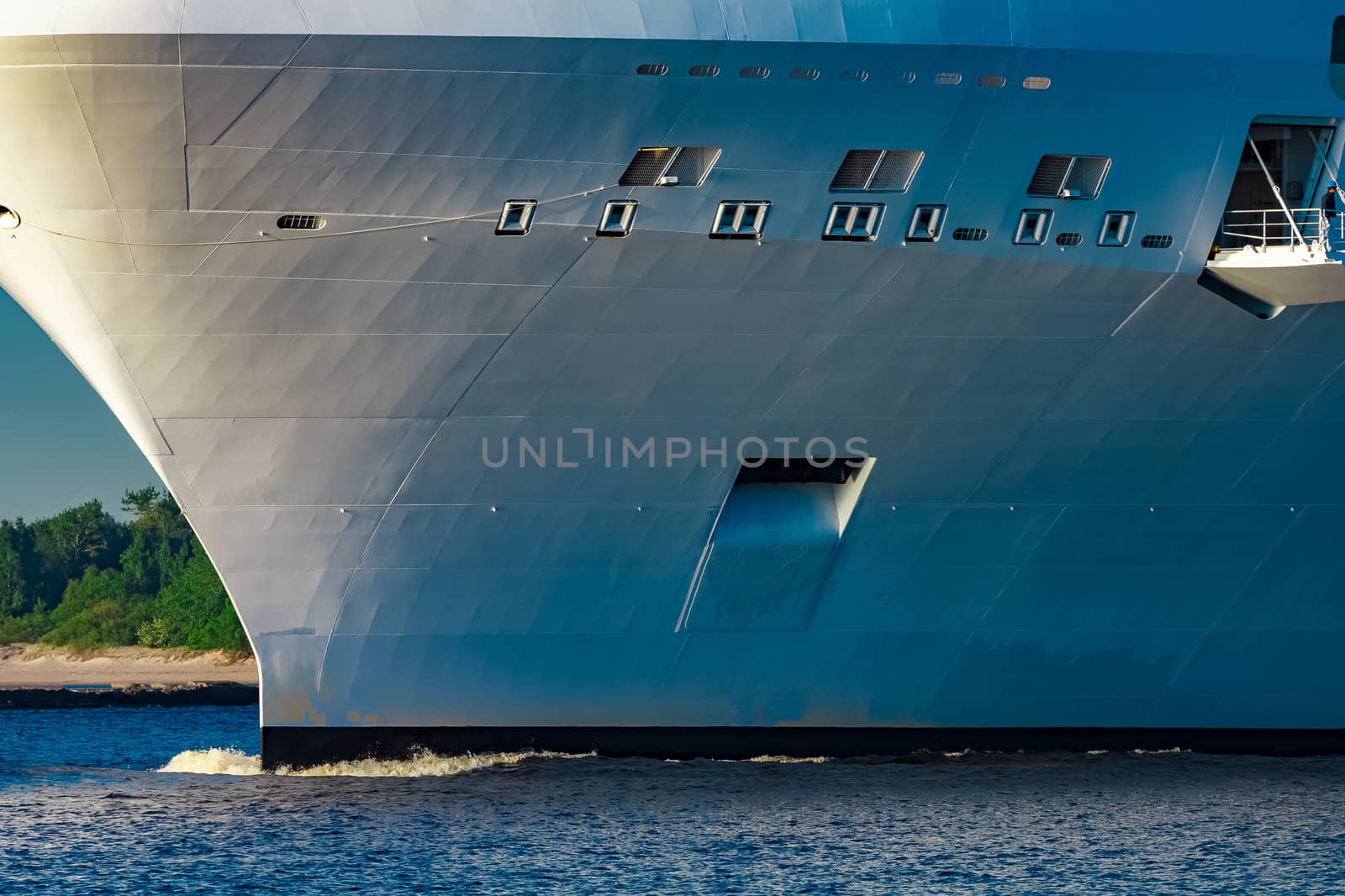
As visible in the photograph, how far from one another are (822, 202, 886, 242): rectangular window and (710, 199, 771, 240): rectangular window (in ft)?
2.41

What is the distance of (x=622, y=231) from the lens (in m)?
15.8

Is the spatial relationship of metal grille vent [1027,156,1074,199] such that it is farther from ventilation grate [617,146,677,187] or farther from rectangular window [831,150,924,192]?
ventilation grate [617,146,677,187]

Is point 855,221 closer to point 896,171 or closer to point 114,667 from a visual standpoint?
point 896,171

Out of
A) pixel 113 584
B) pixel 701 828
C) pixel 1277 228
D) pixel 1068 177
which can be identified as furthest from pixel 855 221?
pixel 113 584

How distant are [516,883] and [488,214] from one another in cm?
692

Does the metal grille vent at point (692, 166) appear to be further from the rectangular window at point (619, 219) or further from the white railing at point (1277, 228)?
the white railing at point (1277, 228)

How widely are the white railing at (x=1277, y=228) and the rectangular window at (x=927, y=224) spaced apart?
11.7 ft

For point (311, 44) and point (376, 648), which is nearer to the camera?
point (311, 44)

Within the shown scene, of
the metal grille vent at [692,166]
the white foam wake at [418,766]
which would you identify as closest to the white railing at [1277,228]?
the metal grille vent at [692,166]

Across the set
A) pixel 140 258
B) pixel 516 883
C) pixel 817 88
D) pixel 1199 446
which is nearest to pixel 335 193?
pixel 140 258

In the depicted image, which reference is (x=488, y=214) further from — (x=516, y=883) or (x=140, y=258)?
(x=516, y=883)

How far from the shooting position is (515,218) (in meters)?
15.7

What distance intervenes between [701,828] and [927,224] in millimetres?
7133

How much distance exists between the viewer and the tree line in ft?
185
